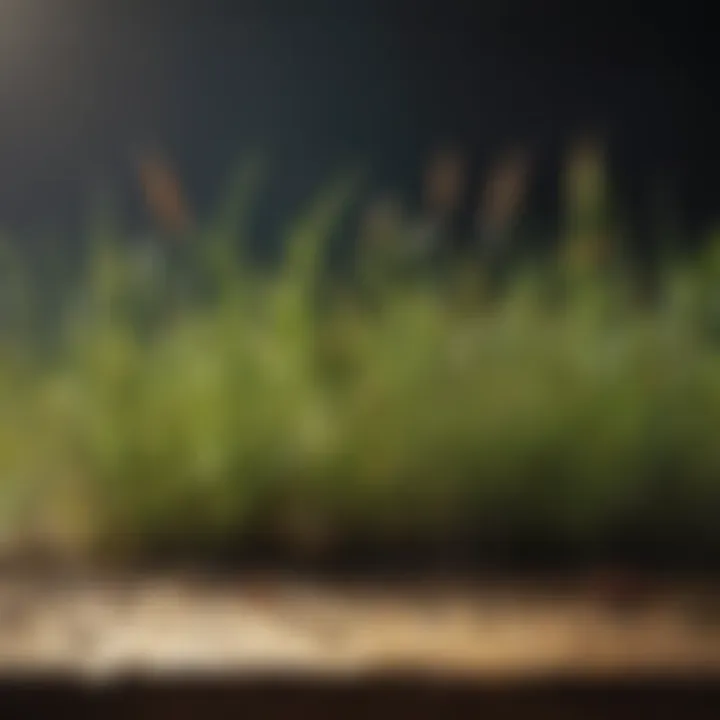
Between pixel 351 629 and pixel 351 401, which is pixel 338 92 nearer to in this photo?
pixel 351 401

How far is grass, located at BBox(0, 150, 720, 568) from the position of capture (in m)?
1.23

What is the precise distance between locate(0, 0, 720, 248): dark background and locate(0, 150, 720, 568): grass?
59mm

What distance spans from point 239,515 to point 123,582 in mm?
137

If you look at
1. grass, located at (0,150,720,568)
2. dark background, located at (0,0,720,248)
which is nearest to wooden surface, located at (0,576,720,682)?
grass, located at (0,150,720,568)

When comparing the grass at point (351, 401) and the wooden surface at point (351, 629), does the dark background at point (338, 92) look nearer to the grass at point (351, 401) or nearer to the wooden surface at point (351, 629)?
the grass at point (351, 401)

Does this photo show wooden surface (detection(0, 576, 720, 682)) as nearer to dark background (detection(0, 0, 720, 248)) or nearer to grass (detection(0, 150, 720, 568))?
grass (detection(0, 150, 720, 568))

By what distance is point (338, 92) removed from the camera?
1.29m

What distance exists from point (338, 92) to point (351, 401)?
0.34 meters

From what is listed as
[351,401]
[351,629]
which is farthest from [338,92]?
[351,629]

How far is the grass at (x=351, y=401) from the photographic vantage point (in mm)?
1234

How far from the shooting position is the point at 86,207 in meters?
1.28

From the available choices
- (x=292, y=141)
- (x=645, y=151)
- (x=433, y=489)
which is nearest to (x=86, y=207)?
(x=292, y=141)

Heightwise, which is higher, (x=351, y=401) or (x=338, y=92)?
(x=338, y=92)

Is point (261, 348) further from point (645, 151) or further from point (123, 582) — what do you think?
point (645, 151)
